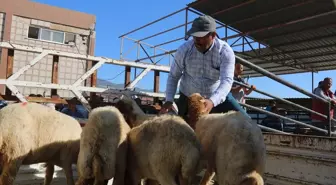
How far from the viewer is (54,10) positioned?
59.9 ft

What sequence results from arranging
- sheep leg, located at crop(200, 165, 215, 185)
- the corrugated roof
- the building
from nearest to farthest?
sheep leg, located at crop(200, 165, 215, 185), the corrugated roof, the building

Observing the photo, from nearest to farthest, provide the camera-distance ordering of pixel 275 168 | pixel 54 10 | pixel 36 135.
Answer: pixel 36 135 → pixel 275 168 → pixel 54 10

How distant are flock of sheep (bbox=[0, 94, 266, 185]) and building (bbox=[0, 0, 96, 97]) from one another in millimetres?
12503

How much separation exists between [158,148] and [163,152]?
7 cm

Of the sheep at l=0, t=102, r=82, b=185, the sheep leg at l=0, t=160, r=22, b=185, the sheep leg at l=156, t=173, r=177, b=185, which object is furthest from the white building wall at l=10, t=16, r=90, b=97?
the sheep leg at l=156, t=173, r=177, b=185

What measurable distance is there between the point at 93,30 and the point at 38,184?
1582 cm

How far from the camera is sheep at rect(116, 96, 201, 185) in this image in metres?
2.38

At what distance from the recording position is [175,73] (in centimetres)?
381

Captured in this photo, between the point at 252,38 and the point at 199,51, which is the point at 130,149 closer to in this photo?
the point at 199,51

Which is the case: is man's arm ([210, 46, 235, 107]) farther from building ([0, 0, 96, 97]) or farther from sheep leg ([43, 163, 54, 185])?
building ([0, 0, 96, 97])

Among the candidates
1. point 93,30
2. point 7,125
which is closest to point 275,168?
point 7,125

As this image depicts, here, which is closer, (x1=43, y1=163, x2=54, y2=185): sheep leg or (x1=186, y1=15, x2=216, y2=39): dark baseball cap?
(x1=186, y1=15, x2=216, y2=39): dark baseball cap

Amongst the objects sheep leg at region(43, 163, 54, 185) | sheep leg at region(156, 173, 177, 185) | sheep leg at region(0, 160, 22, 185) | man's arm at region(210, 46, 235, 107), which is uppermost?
man's arm at region(210, 46, 235, 107)

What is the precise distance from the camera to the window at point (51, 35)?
17906 mm
